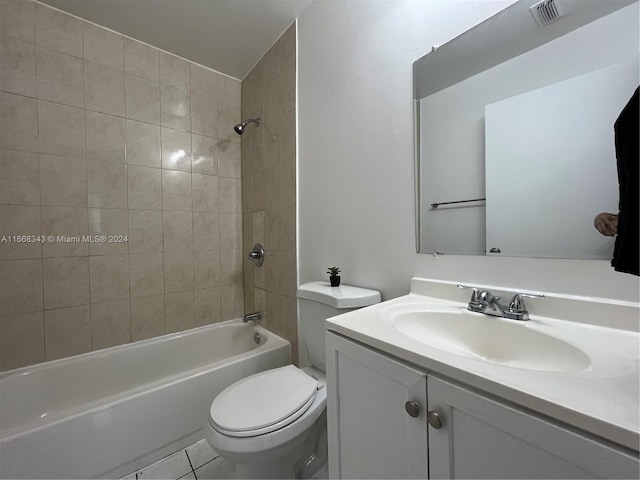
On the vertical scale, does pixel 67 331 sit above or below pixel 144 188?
below

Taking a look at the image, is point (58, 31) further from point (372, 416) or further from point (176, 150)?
point (372, 416)

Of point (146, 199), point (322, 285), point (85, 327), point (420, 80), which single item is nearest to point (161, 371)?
point (85, 327)

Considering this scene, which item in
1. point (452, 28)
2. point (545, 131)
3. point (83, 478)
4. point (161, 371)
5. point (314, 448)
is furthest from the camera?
point (161, 371)

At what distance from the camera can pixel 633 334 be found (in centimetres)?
58

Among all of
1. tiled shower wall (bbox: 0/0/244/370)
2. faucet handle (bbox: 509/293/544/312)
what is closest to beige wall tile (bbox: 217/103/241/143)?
tiled shower wall (bbox: 0/0/244/370)

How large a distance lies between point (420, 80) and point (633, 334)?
3.20 ft

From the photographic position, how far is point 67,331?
A: 4.83ft

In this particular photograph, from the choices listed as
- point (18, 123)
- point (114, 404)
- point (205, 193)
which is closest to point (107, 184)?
point (18, 123)

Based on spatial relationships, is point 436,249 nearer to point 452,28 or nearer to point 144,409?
point 452,28

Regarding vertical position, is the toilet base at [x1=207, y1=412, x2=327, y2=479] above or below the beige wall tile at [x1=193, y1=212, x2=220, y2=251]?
below

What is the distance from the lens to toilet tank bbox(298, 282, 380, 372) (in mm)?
1026

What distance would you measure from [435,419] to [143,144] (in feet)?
6.82

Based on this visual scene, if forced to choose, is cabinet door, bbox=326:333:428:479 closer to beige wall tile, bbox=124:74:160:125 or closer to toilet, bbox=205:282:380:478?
toilet, bbox=205:282:380:478

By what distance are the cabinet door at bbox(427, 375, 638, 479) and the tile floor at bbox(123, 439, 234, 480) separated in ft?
3.69
